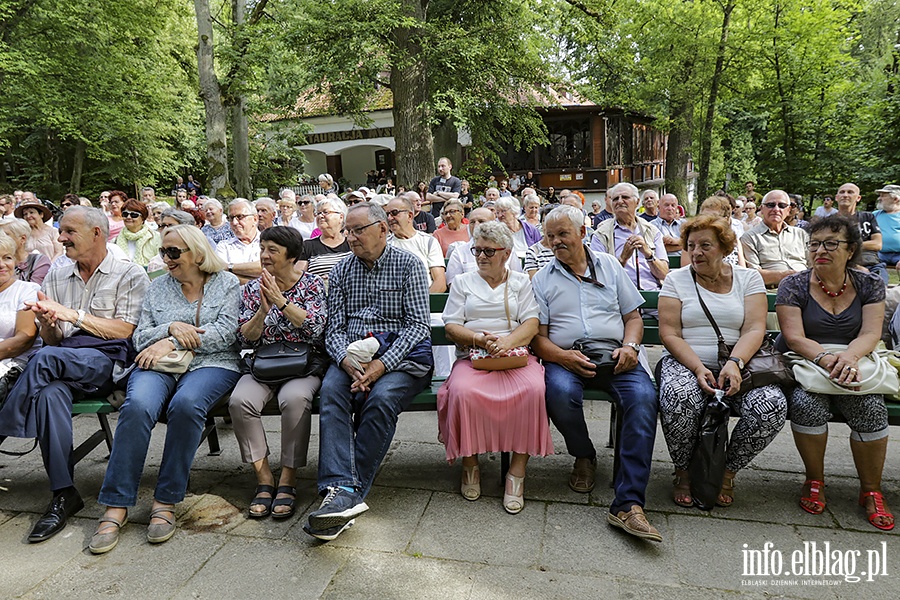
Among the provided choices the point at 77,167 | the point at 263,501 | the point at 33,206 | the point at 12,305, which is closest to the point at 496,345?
the point at 263,501

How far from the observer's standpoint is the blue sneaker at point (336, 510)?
9.10ft

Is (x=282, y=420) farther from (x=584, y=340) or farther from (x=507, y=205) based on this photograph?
(x=507, y=205)

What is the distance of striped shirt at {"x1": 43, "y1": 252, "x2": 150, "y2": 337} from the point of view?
11.6ft

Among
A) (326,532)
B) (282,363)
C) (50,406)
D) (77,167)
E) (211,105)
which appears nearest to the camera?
(326,532)

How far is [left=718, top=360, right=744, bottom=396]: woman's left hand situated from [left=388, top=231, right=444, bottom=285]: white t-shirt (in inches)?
101

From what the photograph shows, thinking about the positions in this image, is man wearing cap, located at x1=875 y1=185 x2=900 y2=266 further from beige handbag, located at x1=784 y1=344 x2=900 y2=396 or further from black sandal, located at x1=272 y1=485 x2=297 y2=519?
black sandal, located at x1=272 y1=485 x2=297 y2=519

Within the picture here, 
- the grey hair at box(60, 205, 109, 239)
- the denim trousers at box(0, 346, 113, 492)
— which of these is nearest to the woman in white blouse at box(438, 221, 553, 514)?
the denim trousers at box(0, 346, 113, 492)

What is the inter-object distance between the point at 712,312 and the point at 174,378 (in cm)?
297

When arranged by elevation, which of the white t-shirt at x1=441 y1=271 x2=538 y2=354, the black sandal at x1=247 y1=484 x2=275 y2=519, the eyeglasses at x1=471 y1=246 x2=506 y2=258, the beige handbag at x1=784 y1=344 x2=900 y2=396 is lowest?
the black sandal at x1=247 y1=484 x2=275 y2=519

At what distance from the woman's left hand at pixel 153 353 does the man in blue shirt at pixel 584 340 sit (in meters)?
2.07

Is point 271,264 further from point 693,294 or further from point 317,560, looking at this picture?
point 693,294

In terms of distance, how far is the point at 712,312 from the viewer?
3271mm

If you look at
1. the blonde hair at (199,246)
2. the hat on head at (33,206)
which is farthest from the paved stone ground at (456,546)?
the hat on head at (33,206)

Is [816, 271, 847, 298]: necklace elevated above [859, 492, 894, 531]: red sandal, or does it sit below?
above
